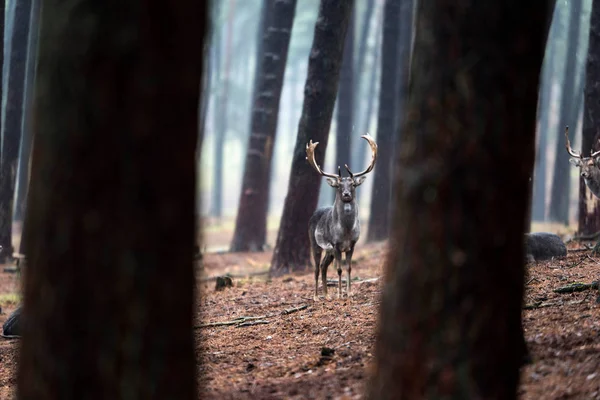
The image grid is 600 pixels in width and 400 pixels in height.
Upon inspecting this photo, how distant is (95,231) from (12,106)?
17428 mm

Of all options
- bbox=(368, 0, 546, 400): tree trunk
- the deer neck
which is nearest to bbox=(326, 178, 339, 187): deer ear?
the deer neck

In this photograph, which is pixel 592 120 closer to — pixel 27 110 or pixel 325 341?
pixel 325 341

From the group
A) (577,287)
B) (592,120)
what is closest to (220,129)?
(592,120)

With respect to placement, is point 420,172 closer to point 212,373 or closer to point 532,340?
→ point 532,340

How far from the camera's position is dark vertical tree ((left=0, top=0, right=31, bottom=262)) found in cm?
1816

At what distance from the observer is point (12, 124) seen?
62.9 ft

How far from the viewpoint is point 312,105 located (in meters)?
15.3

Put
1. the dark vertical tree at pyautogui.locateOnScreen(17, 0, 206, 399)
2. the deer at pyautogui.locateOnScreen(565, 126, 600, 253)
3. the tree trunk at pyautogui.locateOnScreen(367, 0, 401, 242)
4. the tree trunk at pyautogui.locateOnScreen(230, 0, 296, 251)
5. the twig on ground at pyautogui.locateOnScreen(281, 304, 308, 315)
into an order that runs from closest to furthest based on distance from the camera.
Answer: the dark vertical tree at pyautogui.locateOnScreen(17, 0, 206, 399) < the twig on ground at pyautogui.locateOnScreen(281, 304, 308, 315) < the deer at pyautogui.locateOnScreen(565, 126, 600, 253) < the tree trunk at pyautogui.locateOnScreen(230, 0, 296, 251) < the tree trunk at pyautogui.locateOnScreen(367, 0, 401, 242)

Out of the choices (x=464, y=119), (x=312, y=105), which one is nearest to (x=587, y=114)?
(x=312, y=105)

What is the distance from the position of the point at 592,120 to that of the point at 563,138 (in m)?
17.2

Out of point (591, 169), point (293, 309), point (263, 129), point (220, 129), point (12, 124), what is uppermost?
point (220, 129)

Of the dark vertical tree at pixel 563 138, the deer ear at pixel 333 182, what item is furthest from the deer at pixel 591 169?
the dark vertical tree at pixel 563 138

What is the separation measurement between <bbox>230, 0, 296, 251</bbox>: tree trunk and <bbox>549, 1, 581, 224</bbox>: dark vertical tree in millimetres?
14217

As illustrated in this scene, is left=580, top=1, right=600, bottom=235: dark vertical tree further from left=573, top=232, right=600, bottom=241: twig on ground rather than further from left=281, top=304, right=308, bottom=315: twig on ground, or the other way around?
left=281, top=304, right=308, bottom=315: twig on ground
